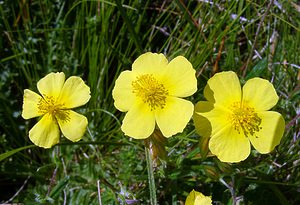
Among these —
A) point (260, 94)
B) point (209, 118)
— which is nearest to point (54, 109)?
point (209, 118)

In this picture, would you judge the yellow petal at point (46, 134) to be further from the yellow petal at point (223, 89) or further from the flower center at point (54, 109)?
the yellow petal at point (223, 89)

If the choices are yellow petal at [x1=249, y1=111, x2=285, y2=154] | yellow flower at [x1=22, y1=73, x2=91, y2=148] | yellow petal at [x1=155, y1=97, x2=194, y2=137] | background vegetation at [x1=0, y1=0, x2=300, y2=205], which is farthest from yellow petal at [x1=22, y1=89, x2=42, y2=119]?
yellow petal at [x1=249, y1=111, x2=285, y2=154]

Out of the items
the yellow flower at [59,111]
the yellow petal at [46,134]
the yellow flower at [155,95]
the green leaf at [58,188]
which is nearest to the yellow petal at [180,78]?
the yellow flower at [155,95]

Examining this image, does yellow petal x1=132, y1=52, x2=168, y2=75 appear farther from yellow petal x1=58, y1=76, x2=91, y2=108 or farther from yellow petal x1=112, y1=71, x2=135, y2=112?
yellow petal x1=58, y1=76, x2=91, y2=108

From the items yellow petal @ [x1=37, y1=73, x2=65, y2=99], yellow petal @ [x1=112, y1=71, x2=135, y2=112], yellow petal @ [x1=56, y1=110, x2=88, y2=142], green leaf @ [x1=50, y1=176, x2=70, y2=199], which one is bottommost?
green leaf @ [x1=50, y1=176, x2=70, y2=199]

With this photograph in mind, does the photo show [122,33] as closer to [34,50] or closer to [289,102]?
[34,50]

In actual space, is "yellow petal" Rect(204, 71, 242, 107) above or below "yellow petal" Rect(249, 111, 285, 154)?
above
